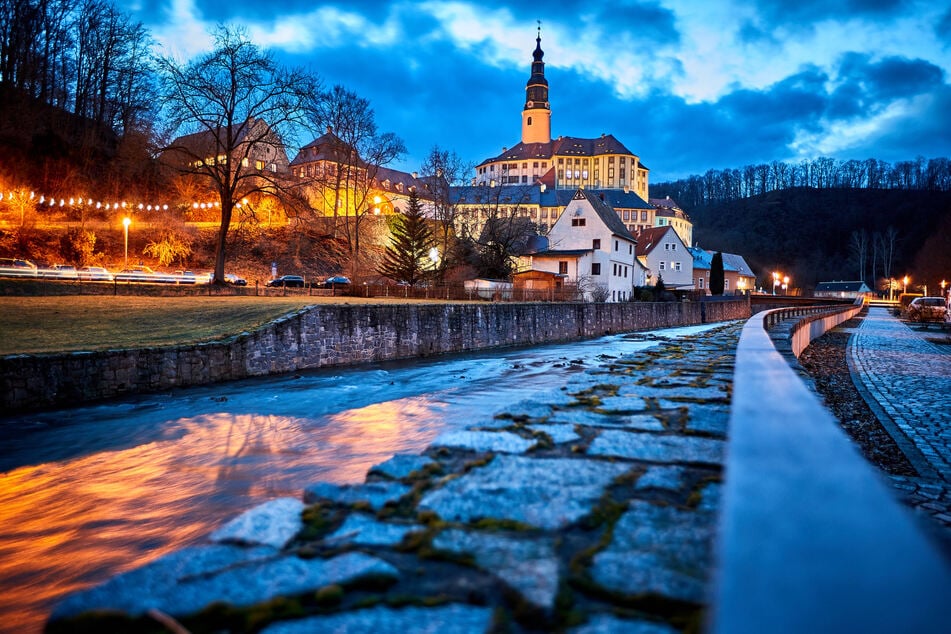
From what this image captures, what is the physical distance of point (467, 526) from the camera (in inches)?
89.9

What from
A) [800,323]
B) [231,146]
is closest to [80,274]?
[231,146]

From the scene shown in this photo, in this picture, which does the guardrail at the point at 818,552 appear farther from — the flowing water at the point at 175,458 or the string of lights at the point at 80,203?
the string of lights at the point at 80,203

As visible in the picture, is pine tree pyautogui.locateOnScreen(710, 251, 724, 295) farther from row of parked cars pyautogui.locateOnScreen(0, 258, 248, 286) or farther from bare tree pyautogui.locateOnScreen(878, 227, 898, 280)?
bare tree pyautogui.locateOnScreen(878, 227, 898, 280)

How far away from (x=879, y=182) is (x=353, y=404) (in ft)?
Answer: 571

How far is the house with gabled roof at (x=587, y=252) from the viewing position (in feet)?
176

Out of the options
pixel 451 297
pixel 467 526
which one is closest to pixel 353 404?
pixel 467 526

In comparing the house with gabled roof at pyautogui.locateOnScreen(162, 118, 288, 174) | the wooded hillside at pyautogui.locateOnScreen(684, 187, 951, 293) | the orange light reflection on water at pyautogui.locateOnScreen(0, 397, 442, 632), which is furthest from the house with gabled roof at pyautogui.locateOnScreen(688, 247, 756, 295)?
the orange light reflection on water at pyautogui.locateOnScreen(0, 397, 442, 632)

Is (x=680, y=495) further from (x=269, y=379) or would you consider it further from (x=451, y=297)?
(x=451, y=297)

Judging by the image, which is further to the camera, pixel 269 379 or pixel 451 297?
pixel 451 297

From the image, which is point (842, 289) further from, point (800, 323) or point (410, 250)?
point (800, 323)

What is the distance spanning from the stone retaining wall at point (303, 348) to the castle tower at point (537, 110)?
104605 mm

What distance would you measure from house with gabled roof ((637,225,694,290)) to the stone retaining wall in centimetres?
4251

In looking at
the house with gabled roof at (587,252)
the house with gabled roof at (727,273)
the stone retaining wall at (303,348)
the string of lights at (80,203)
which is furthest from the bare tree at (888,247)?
the string of lights at (80,203)

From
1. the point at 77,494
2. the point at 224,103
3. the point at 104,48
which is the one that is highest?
the point at 104,48
